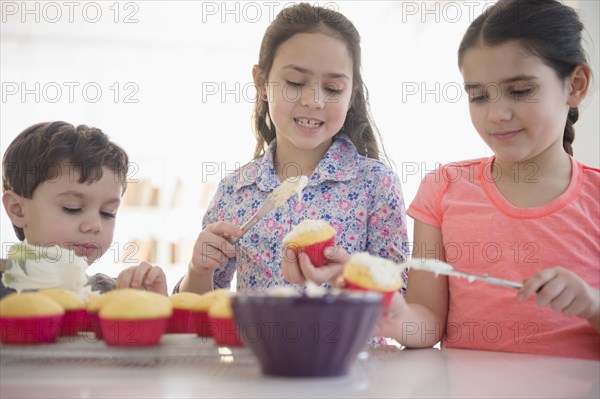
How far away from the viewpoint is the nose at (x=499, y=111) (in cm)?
144

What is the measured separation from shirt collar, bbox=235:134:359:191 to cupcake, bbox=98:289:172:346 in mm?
1007

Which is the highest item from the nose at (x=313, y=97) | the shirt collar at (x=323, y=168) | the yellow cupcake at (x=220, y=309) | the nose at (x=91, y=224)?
the nose at (x=313, y=97)

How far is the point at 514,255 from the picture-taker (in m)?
1.55

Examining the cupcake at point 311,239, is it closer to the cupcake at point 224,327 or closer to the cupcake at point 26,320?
the cupcake at point 224,327

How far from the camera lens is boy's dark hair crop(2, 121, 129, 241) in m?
1.91

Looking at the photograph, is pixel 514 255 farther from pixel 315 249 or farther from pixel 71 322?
pixel 71 322

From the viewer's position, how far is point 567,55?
1.50 m

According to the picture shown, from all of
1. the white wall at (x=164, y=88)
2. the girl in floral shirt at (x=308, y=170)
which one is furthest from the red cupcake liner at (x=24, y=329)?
the white wall at (x=164, y=88)

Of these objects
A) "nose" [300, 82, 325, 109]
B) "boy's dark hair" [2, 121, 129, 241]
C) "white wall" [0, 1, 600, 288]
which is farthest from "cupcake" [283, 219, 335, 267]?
"white wall" [0, 1, 600, 288]

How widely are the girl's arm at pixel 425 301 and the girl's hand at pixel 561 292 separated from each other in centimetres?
29

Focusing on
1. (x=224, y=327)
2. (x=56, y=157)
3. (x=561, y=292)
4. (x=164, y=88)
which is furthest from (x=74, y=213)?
(x=164, y=88)

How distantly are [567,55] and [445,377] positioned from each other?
0.90 meters

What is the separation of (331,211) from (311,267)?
645 millimetres

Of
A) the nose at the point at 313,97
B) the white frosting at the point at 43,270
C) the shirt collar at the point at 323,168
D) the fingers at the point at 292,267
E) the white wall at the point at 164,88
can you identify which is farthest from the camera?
the white wall at the point at 164,88
